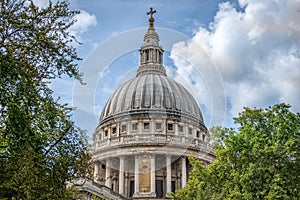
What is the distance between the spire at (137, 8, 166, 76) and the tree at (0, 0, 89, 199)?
3031 inches

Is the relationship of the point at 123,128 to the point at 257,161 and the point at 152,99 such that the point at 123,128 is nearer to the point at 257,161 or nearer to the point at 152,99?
the point at 152,99

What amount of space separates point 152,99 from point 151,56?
16.2 m

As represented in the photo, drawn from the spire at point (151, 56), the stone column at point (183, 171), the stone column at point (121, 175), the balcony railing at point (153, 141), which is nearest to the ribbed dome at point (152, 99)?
the spire at point (151, 56)

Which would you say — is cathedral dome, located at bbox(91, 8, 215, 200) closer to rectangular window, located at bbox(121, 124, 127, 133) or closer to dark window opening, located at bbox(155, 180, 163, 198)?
dark window opening, located at bbox(155, 180, 163, 198)

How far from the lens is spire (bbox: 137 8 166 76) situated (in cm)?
9675

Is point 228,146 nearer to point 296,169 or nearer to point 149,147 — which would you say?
point 296,169

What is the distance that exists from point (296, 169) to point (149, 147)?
45.5 metres

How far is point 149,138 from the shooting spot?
7600 centimetres

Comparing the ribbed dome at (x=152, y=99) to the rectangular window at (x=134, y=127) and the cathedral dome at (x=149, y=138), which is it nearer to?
the cathedral dome at (x=149, y=138)

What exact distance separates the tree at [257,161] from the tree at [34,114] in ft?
50.3

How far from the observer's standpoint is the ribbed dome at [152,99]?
84.8 metres

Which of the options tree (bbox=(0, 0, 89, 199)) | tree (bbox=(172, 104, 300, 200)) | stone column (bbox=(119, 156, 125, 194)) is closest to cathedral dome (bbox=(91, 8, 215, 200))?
stone column (bbox=(119, 156, 125, 194))

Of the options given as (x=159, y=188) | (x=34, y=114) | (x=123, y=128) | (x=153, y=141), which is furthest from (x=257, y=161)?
(x=123, y=128)

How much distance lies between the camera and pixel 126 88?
3593 inches
